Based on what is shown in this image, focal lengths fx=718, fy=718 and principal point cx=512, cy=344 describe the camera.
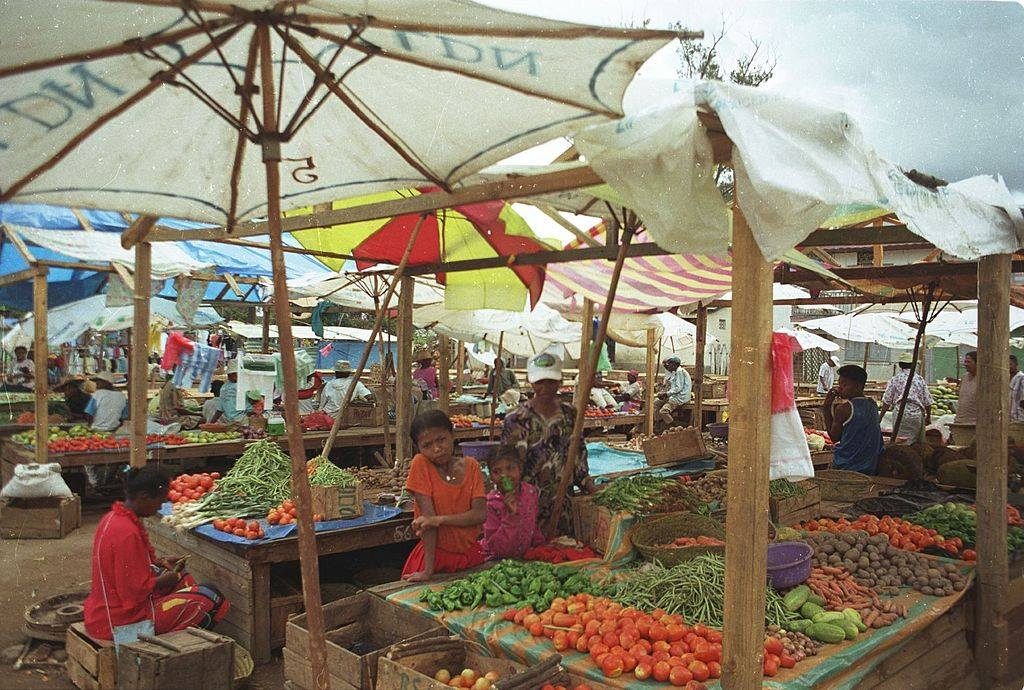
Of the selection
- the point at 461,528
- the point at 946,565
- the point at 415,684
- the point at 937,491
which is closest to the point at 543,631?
the point at 415,684

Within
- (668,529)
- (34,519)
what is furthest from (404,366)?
(34,519)

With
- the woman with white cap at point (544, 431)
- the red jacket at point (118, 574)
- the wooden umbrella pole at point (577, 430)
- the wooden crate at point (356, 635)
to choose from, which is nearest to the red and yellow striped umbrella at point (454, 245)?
the wooden umbrella pole at point (577, 430)

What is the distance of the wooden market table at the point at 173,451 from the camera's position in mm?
9258

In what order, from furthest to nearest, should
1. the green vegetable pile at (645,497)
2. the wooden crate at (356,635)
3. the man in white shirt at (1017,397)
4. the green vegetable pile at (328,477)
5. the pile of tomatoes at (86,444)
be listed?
the man in white shirt at (1017,397) < the pile of tomatoes at (86,444) < the green vegetable pile at (328,477) < the green vegetable pile at (645,497) < the wooden crate at (356,635)

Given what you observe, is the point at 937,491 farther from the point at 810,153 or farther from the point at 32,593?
the point at 32,593

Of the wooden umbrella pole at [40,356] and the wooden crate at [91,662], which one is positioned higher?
the wooden umbrella pole at [40,356]

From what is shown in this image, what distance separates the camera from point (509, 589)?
4008 millimetres

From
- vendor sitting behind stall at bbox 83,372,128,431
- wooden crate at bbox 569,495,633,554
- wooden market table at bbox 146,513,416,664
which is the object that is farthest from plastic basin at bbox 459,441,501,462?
vendor sitting behind stall at bbox 83,372,128,431

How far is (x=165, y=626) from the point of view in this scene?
4.32 meters

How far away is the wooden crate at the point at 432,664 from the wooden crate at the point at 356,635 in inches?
4.5

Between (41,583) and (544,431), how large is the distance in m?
Answer: 4.94

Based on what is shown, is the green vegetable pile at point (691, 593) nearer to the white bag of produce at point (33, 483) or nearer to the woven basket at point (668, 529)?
the woven basket at point (668, 529)

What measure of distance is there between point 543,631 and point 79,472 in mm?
9479

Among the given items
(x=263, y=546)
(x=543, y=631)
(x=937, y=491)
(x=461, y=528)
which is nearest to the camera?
(x=543, y=631)
